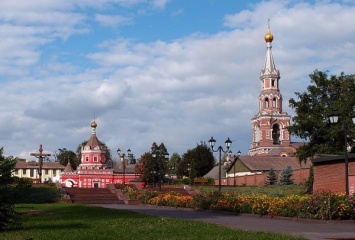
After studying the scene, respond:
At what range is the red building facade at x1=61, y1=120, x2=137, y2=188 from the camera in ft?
247

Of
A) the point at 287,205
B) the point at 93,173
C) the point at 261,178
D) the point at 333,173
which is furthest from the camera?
the point at 93,173

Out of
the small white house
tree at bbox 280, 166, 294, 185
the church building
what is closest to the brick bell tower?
the church building

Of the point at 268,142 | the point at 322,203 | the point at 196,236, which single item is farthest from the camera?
the point at 268,142

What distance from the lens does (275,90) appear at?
9450cm

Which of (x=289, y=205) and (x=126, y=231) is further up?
(x=289, y=205)

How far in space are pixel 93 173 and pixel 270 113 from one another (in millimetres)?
34778

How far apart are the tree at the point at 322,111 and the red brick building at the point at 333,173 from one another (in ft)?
40.5

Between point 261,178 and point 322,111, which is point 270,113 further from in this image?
point 322,111

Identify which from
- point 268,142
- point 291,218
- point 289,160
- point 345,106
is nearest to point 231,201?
point 291,218

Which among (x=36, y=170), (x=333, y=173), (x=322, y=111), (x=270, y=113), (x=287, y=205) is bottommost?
(x=287, y=205)

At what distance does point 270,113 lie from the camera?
308ft

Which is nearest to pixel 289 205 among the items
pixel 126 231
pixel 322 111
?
pixel 126 231

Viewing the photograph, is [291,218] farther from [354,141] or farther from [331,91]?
[331,91]

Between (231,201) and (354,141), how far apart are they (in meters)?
21.7
